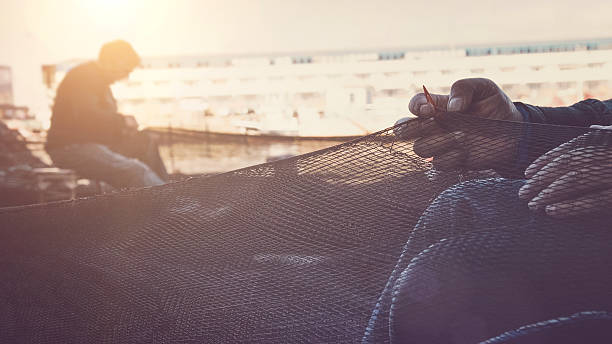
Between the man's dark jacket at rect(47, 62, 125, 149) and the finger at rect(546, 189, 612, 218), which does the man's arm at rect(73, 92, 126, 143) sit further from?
the finger at rect(546, 189, 612, 218)

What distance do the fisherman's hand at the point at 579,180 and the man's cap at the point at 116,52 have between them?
2.85 m

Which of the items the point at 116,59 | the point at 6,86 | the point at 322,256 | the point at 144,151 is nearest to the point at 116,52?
the point at 116,59

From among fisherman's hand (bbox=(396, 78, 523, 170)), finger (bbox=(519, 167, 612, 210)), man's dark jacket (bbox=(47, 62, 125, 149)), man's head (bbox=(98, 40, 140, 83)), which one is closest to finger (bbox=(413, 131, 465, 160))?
fisherman's hand (bbox=(396, 78, 523, 170))

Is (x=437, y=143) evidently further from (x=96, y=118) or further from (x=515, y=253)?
(x=96, y=118)

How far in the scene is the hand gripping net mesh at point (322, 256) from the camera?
51 cm

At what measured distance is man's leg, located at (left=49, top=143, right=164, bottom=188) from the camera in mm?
2744

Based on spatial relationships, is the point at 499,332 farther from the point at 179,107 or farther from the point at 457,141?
the point at 179,107

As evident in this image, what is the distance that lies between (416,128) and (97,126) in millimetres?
2621

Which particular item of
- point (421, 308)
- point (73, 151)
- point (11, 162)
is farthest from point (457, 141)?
point (11, 162)

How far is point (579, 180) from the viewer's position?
527 millimetres

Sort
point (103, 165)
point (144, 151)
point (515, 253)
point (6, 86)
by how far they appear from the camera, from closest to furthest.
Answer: point (515, 253), point (103, 165), point (144, 151), point (6, 86)

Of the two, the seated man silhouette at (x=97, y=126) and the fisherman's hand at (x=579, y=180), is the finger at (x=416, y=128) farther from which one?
the seated man silhouette at (x=97, y=126)

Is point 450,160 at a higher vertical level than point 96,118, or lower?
higher

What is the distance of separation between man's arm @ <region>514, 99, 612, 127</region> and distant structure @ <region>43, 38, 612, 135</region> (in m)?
3.33
